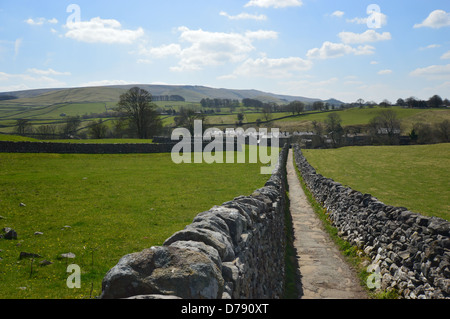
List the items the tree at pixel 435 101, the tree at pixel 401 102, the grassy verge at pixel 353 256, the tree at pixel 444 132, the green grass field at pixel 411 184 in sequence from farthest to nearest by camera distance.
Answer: the tree at pixel 401 102, the tree at pixel 435 101, the tree at pixel 444 132, the green grass field at pixel 411 184, the grassy verge at pixel 353 256

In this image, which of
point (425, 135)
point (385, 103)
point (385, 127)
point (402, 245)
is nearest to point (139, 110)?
point (402, 245)

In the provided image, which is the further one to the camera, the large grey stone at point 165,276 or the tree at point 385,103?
the tree at point 385,103

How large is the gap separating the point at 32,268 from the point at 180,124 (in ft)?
218

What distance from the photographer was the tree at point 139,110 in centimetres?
5625

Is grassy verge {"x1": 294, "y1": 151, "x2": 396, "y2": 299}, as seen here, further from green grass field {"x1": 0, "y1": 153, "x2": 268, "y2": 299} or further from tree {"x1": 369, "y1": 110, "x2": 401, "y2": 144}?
tree {"x1": 369, "y1": 110, "x2": 401, "y2": 144}

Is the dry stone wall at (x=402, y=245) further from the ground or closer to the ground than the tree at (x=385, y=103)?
closer to the ground

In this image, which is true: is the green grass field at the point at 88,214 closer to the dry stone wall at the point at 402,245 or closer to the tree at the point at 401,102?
the dry stone wall at the point at 402,245

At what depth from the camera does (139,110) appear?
57.3m

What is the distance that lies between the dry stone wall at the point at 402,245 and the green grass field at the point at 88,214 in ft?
19.0

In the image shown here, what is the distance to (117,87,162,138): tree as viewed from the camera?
185ft

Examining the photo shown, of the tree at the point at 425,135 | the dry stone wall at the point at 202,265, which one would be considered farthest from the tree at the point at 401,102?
the dry stone wall at the point at 202,265

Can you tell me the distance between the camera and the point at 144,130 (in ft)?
193
